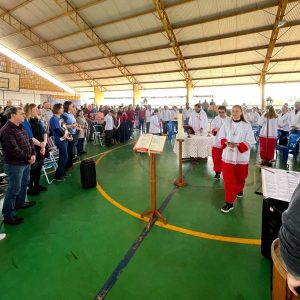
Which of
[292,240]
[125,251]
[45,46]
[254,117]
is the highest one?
[45,46]

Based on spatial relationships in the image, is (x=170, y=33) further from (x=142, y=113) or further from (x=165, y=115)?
(x=142, y=113)

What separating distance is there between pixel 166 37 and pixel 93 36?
5.56m

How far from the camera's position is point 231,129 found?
3.78 m

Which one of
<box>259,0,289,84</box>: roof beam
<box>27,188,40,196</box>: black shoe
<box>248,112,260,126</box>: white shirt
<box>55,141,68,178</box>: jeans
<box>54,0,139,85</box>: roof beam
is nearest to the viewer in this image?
<box>27,188,40,196</box>: black shoe

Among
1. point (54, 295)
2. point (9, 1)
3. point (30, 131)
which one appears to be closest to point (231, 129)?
point (54, 295)

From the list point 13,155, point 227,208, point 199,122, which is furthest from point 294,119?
point 13,155

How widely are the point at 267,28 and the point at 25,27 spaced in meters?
16.3

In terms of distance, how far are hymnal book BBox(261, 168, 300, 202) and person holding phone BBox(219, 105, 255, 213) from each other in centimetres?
150

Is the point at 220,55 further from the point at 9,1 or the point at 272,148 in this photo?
the point at 9,1

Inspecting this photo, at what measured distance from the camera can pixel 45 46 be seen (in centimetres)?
1923

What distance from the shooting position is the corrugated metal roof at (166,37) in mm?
11570

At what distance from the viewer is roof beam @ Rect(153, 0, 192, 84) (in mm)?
11413

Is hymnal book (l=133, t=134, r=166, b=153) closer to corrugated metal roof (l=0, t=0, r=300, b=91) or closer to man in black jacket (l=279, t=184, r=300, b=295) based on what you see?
man in black jacket (l=279, t=184, r=300, b=295)

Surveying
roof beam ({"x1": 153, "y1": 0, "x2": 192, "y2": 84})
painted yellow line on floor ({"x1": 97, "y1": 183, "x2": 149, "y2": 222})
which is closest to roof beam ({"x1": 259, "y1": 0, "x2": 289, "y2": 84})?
roof beam ({"x1": 153, "y1": 0, "x2": 192, "y2": 84})
